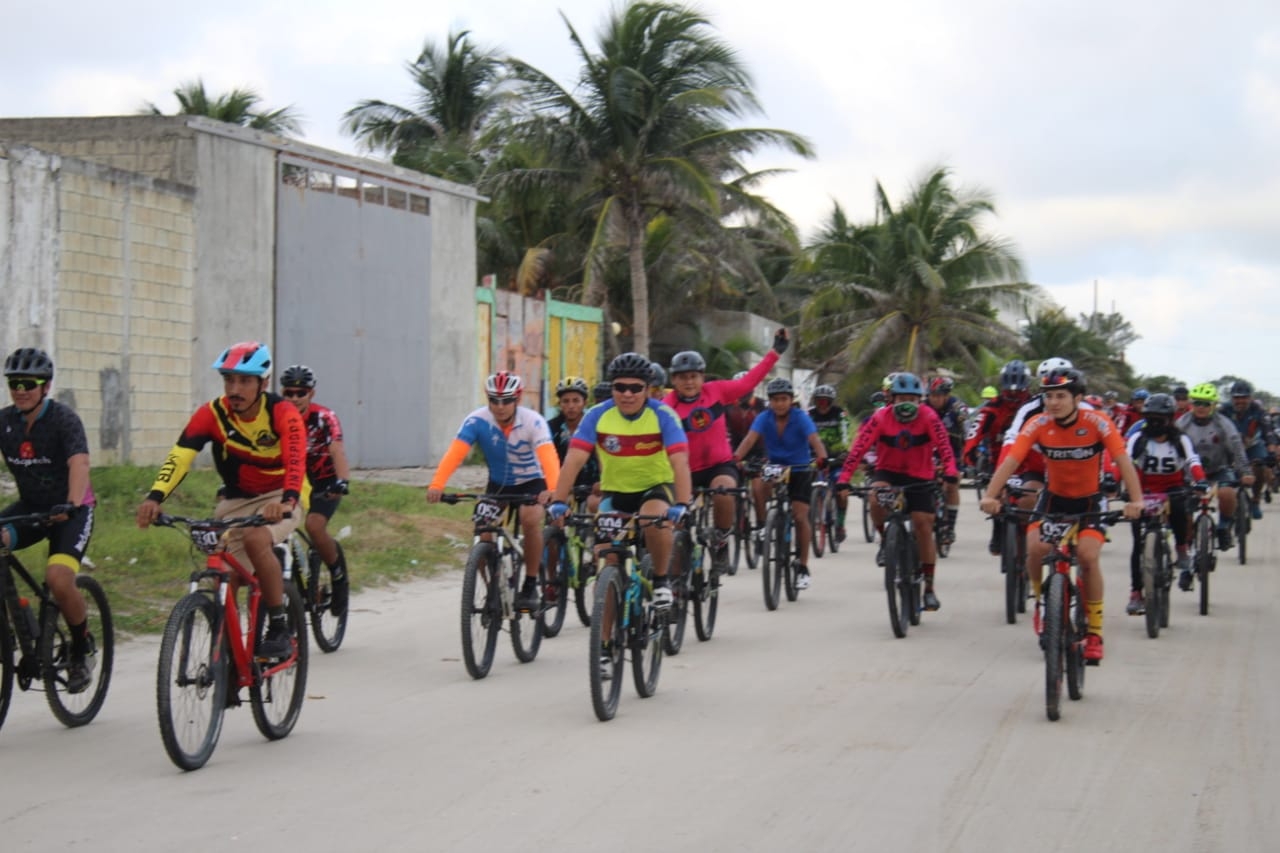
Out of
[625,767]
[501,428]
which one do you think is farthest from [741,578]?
[625,767]

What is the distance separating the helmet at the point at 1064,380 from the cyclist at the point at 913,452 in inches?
103

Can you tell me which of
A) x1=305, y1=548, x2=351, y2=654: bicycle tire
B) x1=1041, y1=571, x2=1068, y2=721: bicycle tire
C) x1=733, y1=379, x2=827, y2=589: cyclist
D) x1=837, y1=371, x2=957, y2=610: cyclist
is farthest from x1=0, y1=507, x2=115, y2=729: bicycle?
x1=733, y1=379, x2=827, y2=589: cyclist

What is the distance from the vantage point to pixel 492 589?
959cm

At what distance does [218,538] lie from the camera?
275 inches

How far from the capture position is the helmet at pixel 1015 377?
14.6 metres

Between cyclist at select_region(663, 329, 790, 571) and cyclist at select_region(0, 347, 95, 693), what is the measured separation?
225 inches

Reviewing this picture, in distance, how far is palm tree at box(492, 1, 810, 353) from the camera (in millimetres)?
30250

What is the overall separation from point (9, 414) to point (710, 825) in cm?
440

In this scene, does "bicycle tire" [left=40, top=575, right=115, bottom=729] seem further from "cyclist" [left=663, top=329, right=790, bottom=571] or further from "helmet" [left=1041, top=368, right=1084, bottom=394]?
"helmet" [left=1041, top=368, right=1084, bottom=394]

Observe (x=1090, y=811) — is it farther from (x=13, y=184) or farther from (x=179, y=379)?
(x=179, y=379)

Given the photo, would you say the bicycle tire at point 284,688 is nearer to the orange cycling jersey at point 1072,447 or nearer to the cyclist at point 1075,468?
the cyclist at point 1075,468

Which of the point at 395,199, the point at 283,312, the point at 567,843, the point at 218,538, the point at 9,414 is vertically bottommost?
the point at 567,843

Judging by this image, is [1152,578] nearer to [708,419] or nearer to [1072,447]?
[1072,447]

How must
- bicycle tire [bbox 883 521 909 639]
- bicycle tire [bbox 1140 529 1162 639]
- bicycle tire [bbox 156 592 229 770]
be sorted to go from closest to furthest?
bicycle tire [bbox 156 592 229 770], bicycle tire [bbox 883 521 909 639], bicycle tire [bbox 1140 529 1162 639]
